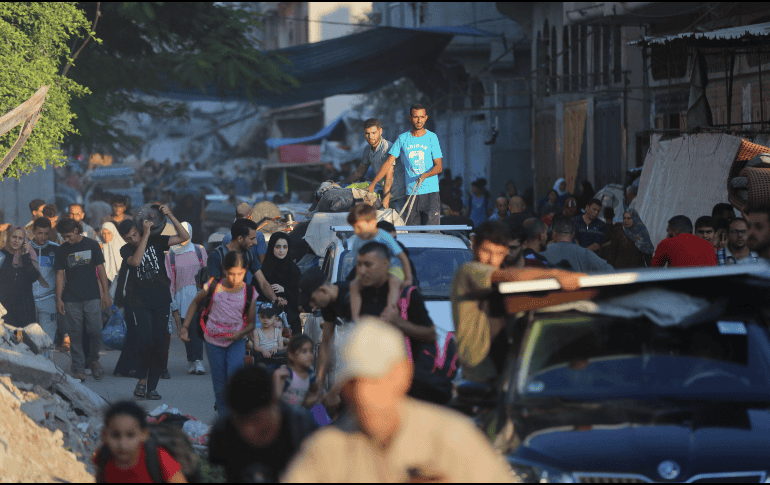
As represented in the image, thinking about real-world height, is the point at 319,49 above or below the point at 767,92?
above

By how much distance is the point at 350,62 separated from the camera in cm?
2295

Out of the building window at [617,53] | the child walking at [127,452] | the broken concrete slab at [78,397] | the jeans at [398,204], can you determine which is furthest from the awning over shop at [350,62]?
the child walking at [127,452]

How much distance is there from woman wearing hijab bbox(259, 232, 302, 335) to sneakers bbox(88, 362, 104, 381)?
2563 mm

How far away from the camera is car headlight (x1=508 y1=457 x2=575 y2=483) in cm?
409

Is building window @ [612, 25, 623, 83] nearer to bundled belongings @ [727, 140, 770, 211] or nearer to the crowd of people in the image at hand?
the crowd of people

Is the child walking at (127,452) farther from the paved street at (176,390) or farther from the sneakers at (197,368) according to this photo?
the sneakers at (197,368)

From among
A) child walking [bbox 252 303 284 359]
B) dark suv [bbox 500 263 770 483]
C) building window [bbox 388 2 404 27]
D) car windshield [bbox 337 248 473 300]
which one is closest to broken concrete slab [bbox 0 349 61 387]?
child walking [bbox 252 303 284 359]

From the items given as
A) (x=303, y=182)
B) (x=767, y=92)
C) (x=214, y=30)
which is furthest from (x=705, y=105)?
(x=303, y=182)

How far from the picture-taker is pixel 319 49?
72.1ft

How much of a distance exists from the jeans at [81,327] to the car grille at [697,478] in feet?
27.8

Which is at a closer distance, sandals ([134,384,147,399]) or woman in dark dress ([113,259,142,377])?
sandals ([134,384,147,399])

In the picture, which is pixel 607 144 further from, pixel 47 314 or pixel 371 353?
pixel 371 353

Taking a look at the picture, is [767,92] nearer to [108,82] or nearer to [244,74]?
[244,74]

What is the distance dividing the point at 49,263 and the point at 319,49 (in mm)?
11353
